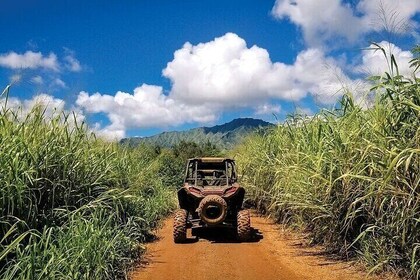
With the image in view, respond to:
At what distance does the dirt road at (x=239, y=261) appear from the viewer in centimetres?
658

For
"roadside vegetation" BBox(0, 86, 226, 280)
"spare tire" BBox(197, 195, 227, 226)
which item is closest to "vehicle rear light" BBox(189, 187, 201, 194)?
"spare tire" BBox(197, 195, 227, 226)

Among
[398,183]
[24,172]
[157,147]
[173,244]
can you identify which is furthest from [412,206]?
[157,147]

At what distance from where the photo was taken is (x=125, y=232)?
7.66 metres

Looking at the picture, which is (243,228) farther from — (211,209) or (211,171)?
(211,171)

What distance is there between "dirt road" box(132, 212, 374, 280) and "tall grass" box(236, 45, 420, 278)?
414mm

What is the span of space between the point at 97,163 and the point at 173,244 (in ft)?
8.19

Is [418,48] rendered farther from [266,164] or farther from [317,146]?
[266,164]

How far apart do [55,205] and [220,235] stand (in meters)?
4.49

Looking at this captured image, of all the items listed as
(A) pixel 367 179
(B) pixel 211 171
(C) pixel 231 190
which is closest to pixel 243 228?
(C) pixel 231 190

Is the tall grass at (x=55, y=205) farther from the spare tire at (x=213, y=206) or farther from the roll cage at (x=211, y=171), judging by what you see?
the roll cage at (x=211, y=171)

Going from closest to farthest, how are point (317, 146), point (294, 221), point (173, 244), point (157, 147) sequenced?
1. point (317, 146)
2. point (173, 244)
3. point (294, 221)
4. point (157, 147)

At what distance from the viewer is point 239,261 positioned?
7488mm

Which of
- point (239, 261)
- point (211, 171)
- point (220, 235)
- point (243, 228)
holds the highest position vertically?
point (211, 171)

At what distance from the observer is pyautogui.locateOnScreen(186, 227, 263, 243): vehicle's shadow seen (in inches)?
365
